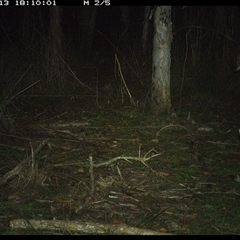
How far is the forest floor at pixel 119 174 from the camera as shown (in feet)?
11.2

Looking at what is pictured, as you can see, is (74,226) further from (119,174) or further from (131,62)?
(131,62)

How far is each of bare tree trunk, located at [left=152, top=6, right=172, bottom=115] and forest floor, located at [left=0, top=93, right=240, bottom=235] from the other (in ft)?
0.91

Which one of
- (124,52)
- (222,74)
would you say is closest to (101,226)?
(222,74)

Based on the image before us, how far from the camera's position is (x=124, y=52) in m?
10.2

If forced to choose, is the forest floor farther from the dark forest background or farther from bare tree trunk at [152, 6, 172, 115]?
the dark forest background

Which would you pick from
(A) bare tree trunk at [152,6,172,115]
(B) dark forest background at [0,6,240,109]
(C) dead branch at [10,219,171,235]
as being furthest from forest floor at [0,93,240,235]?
(B) dark forest background at [0,6,240,109]

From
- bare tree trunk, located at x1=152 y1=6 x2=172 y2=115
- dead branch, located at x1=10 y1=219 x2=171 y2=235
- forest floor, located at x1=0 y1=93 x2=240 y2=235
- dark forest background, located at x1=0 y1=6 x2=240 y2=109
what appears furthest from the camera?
dark forest background, located at x1=0 y1=6 x2=240 y2=109

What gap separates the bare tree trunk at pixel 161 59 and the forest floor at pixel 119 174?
0.28 metres

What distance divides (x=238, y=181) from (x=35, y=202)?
2.02m

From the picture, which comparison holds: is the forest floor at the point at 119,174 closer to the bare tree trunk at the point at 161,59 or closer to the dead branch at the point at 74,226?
the dead branch at the point at 74,226

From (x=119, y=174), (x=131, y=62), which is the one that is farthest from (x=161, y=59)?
(x=131, y=62)

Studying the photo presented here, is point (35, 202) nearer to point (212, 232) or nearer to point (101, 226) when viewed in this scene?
point (101, 226)

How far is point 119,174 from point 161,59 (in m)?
2.75

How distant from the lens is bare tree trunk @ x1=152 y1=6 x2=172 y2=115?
6.41 metres
